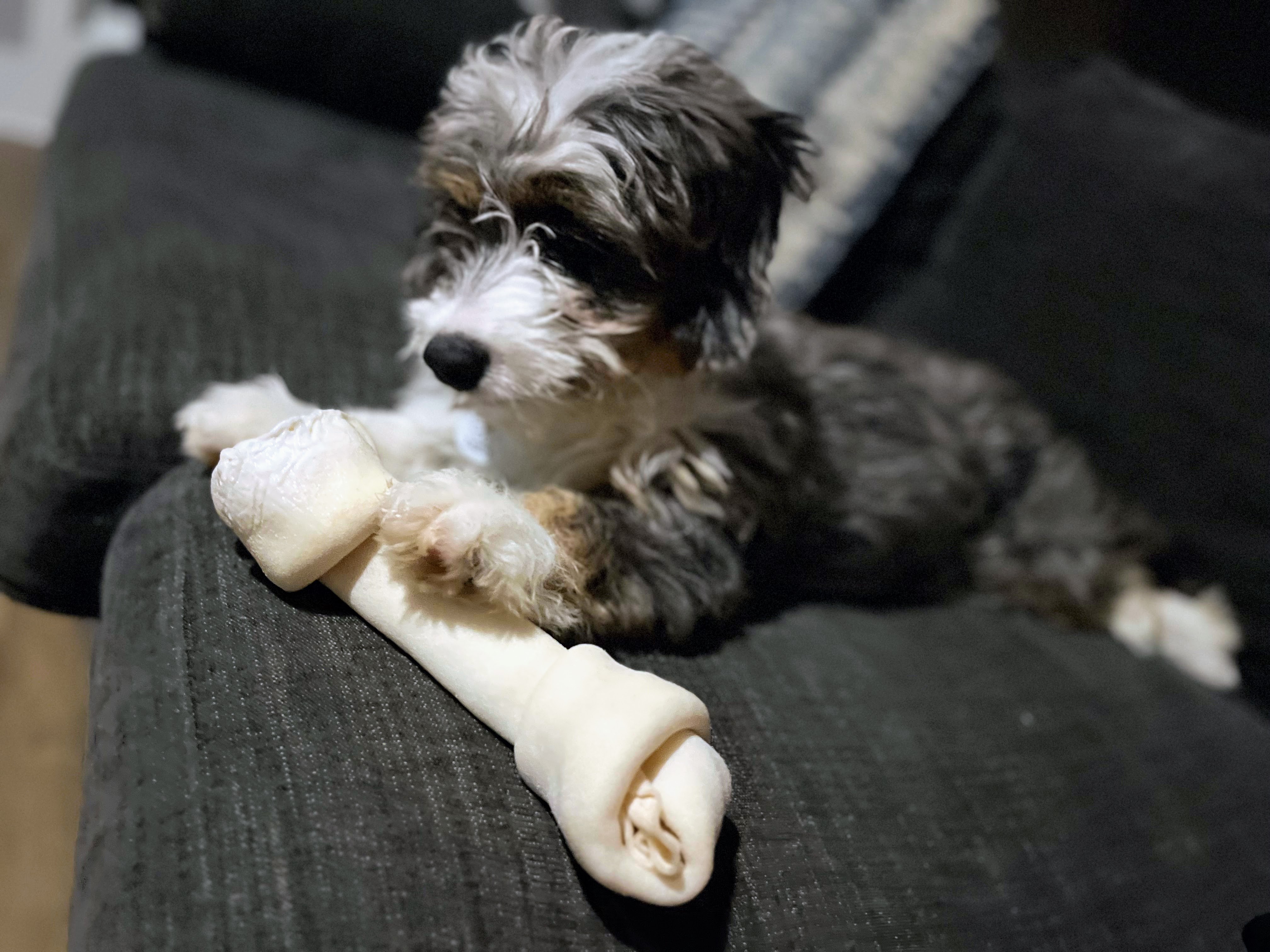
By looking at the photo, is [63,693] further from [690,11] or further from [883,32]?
[883,32]

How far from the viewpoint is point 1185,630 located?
196 cm

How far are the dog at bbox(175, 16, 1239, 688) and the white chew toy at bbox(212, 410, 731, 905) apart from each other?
Result: 5 centimetres

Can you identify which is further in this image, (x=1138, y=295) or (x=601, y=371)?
(x=1138, y=295)

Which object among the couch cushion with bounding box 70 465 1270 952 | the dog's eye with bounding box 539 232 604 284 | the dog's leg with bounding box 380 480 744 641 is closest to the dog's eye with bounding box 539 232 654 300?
the dog's eye with bounding box 539 232 604 284

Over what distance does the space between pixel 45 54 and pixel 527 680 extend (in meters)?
4.84

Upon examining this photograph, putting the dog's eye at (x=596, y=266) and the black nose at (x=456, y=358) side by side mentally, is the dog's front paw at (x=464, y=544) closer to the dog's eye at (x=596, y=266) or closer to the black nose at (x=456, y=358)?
the black nose at (x=456, y=358)

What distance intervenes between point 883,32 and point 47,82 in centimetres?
419

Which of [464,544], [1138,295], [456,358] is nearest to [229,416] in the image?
[456,358]

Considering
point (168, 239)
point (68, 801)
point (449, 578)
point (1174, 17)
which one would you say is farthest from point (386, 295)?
point (1174, 17)

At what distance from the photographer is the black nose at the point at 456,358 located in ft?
3.76

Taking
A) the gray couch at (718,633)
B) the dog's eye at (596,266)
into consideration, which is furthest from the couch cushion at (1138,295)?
the dog's eye at (596,266)

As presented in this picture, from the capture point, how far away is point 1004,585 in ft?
6.57

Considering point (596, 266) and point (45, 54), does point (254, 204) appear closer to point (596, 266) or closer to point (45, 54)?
point (596, 266)

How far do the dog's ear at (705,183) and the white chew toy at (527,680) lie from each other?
48cm
